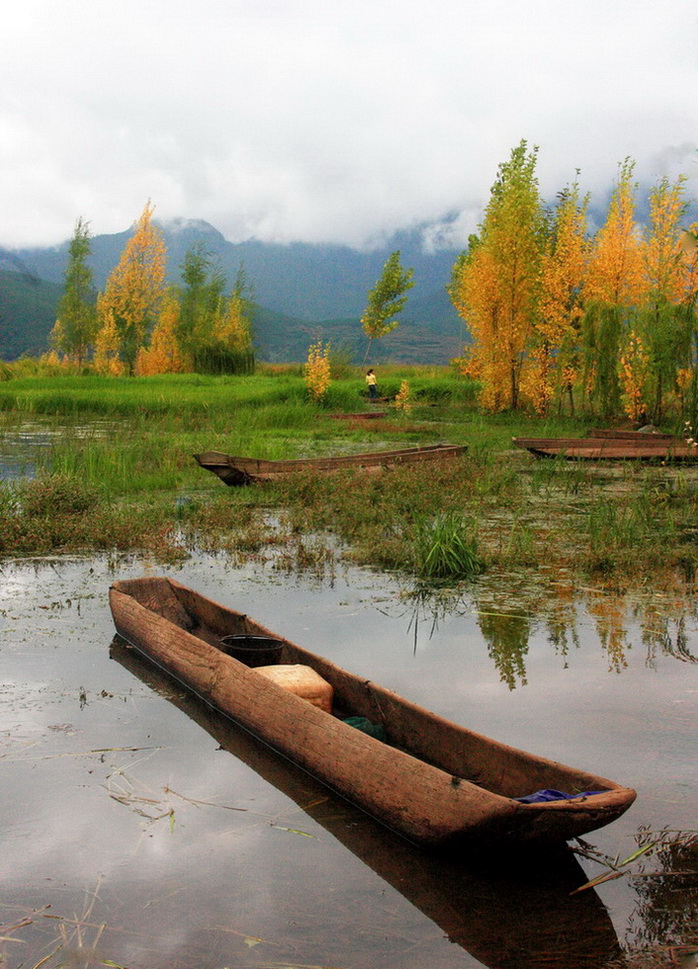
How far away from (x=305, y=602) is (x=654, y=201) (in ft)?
59.2

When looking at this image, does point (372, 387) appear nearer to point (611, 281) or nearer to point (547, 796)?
point (611, 281)

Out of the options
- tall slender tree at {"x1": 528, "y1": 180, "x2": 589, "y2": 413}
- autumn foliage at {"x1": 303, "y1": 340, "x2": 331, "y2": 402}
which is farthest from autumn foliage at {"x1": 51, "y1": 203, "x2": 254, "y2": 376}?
tall slender tree at {"x1": 528, "y1": 180, "x2": 589, "y2": 413}

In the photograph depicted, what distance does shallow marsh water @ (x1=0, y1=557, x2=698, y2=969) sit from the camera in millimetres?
3371

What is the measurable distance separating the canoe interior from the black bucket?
6cm

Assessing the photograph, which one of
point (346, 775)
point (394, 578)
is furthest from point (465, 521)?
point (346, 775)

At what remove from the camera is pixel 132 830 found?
13.6ft

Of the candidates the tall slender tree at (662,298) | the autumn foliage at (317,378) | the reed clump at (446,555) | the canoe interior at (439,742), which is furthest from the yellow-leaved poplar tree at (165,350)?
the canoe interior at (439,742)

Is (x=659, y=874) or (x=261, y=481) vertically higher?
(x=261, y=481)

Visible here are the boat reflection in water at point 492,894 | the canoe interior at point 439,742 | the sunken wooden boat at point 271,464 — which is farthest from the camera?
the sunken wooden boat at point 271,464

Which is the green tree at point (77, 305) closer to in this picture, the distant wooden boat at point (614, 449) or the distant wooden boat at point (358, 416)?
the distant wooden boat at point (358, 416)

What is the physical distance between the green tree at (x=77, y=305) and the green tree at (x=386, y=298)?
1037 centimetres

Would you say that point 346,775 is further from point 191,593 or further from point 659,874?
point 191,593

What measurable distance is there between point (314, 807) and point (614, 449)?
41.5 feet

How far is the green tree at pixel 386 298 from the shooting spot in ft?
122
